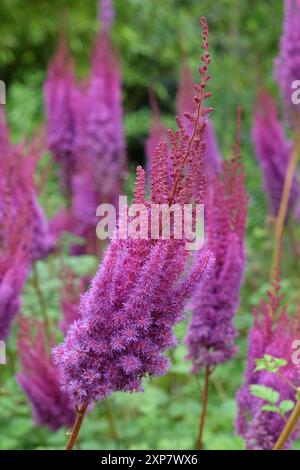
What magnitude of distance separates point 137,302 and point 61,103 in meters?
2.43

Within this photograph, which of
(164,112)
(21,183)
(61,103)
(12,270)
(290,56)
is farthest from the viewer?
(164,112)

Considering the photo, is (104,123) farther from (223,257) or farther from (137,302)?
(137,302)

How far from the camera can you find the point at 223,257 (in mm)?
1824

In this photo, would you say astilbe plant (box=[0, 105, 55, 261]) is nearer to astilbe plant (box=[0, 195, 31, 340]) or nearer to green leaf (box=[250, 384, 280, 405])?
astilbe plant (box=[0, 195, 31, 340])

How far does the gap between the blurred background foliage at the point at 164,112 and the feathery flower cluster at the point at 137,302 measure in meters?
1.00

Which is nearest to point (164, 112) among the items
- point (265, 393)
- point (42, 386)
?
point (42, 386)

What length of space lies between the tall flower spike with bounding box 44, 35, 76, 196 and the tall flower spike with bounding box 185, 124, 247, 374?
5.76 feet

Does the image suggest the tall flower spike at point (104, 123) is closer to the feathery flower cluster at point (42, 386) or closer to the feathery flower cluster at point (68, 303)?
the feathery flower cluster at point (68, 303)

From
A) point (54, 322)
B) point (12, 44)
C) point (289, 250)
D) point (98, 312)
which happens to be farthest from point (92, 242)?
point (12, 44)

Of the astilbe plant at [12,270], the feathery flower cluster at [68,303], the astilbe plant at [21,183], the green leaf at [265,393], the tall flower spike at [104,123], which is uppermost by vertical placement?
the tall flower spike at [104,123]

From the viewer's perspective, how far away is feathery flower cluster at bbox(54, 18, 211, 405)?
1207 millimetres

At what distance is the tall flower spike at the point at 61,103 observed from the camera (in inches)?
135

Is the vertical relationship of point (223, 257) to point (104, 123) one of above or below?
below

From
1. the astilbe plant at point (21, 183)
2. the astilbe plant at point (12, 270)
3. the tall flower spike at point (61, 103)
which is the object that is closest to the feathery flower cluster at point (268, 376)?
the astilbe plant at point (12, 270)
